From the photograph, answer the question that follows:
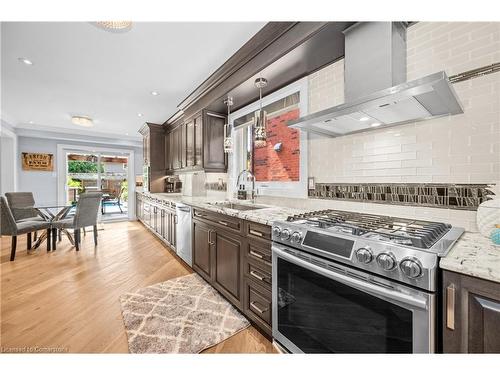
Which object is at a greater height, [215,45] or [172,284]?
[215,45]

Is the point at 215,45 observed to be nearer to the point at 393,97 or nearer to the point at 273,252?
the point at 393,97

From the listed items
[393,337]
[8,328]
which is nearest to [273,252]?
[393,337]

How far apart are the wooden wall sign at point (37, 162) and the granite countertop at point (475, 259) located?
7.81m

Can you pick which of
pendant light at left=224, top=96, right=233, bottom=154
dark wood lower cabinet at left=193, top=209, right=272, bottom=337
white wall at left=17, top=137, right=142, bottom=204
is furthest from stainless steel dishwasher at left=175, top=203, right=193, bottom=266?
white wall at left=17, top=137, right=142, bottom=204

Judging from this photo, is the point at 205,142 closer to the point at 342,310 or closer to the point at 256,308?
the point at 256,308

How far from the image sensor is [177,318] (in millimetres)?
1859

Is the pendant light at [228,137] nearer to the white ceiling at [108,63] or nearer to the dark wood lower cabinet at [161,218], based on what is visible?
the white ceiling at [108,63]

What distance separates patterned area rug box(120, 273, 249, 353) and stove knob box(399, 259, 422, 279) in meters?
1.37

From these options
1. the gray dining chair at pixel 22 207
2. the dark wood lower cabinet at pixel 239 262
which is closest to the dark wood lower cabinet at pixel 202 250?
the dark wood lower cabinet at pixel 239 262

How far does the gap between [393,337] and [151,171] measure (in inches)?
213

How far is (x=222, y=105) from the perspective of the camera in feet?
10.3
